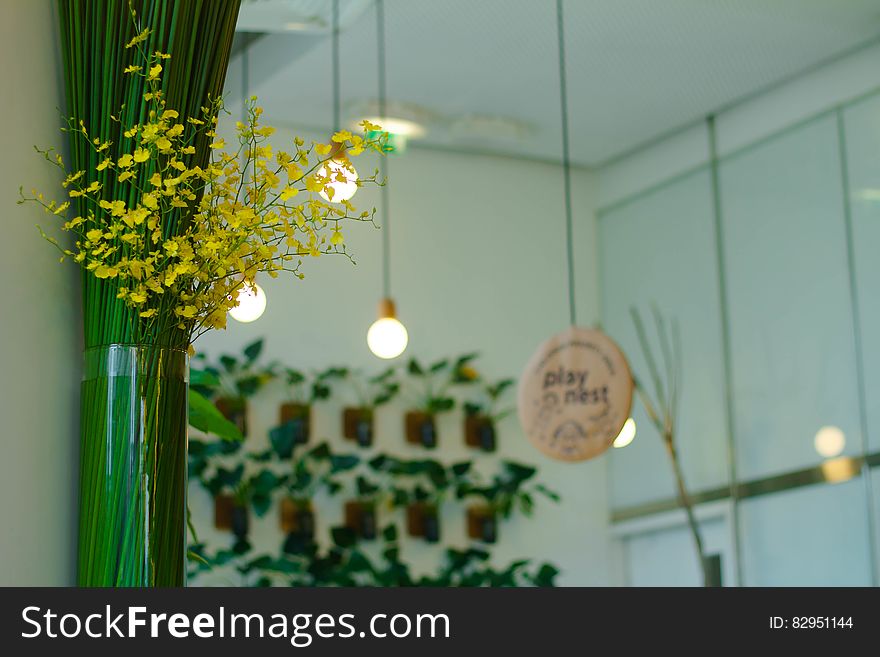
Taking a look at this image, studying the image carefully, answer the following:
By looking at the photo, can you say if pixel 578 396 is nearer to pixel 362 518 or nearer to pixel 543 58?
pixel 543 58

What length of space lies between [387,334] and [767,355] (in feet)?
7.76

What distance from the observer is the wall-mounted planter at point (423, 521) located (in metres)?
7.41

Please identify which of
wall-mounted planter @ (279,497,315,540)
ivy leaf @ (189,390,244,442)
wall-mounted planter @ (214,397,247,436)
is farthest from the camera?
wall-mounted planter @ (279,497,315,540)

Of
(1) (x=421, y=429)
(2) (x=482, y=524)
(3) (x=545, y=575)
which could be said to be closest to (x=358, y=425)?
(1) (x=421, y=429)

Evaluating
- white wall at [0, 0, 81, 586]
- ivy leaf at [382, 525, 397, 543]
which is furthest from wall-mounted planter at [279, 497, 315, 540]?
white wall at [0, 0, 81, 586]

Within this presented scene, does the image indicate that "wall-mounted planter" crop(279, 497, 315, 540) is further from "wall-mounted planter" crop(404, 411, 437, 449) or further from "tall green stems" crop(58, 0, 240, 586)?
"tall green stems" crop(58, 0, 240, 586)

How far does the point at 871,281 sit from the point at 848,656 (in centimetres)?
557

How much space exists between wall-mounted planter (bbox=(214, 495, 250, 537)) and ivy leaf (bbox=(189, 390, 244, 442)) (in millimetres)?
4252

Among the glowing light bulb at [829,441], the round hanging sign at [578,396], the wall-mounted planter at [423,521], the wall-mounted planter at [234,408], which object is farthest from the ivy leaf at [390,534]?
the glowing light bulb at [829,441]

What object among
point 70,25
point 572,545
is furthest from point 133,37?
point 572,545

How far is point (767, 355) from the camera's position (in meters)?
7.06

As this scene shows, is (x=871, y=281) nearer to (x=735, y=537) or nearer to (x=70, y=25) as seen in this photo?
(x=735, y=537)

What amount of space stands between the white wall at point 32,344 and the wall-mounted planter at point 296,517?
16.7ft

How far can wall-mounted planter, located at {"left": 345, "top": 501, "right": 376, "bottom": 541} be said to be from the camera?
7.23 meters
